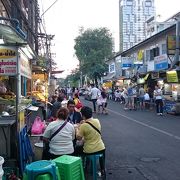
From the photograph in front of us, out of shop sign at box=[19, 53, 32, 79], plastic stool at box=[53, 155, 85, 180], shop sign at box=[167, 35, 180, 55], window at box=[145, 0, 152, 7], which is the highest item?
window at box=[145, 0, 152, 7]

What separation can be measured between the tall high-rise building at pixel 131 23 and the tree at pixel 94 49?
3336mm

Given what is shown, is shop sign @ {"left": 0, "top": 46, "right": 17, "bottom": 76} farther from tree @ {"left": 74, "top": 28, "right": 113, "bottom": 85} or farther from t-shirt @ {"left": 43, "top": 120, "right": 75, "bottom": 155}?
tree @ {"left": 74, "top": 28, "right": 113, "bottom": 85}

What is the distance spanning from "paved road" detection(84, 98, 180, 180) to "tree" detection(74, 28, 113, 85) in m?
A: 43.8

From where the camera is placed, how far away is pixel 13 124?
7508 millimetres

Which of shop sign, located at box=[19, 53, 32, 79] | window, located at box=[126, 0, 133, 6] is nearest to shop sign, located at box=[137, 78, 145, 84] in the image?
shop sign, located at box=[19, 53, 32, 79]

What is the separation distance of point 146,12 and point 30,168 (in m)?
80.6

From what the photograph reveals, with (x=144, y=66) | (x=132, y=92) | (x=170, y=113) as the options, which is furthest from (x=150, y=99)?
(x=144, y=66)

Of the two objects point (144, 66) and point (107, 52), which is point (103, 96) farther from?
point (107, 52)

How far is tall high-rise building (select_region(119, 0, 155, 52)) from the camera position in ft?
208

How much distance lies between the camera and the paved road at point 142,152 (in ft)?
26.0

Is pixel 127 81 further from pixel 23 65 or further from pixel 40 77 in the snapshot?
pixel 23 65

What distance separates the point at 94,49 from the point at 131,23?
11.7 metres

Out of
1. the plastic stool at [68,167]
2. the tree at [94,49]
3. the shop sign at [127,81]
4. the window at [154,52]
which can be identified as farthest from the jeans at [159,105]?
the tree at [94,49]

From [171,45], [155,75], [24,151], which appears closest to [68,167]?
[24,151]
